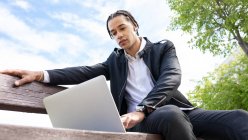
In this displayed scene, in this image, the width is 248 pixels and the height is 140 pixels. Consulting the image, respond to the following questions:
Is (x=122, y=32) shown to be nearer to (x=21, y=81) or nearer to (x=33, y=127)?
(x=21, y=81)

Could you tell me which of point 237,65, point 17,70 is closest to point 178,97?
point 17,70

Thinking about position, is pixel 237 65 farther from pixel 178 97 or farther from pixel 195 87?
pixel 178 97

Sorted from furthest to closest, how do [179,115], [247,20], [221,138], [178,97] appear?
[247,20], [178,97], [221,138], [179,115]

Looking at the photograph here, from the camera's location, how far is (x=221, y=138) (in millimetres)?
1811

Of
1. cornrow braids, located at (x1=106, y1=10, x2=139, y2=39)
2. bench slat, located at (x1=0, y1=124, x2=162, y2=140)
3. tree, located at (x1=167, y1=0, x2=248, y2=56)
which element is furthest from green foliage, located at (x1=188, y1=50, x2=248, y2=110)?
bench slat, located at (x1=0, y1=124, x2=162, y2=140)

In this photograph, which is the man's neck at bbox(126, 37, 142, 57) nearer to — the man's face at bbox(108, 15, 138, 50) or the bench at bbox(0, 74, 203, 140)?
the man's face at bbox(108, 15, 138, 50)

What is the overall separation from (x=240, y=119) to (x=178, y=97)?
A: 0.39 meters

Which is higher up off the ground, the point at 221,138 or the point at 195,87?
the point at 221,138

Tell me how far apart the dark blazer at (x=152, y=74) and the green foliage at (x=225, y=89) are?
10.3 metres

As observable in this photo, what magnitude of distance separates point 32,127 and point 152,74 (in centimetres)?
112

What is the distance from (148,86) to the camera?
213cm

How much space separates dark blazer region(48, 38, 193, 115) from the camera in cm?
183

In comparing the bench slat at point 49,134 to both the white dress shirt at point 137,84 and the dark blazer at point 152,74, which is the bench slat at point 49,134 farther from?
the white dress shirt at point 137,84

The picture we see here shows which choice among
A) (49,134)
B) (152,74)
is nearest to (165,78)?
(152,74)
